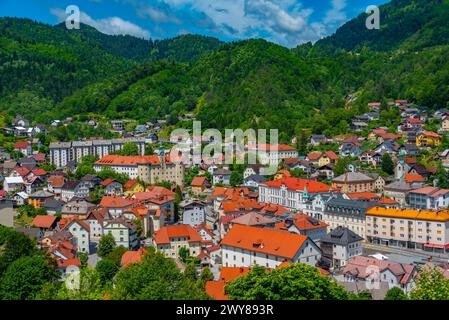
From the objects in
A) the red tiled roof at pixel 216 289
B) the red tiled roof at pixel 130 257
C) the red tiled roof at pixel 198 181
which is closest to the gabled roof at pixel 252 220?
the red tiled roof at pixel 130 257

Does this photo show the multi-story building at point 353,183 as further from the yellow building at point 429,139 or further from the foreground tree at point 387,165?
the yellow building at point 429,139

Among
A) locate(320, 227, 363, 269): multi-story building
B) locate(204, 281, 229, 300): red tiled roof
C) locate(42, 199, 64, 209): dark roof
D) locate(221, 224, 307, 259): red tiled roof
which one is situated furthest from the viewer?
locate(42, 199, 64, 209): dark roof

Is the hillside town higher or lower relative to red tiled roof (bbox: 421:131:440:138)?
lower

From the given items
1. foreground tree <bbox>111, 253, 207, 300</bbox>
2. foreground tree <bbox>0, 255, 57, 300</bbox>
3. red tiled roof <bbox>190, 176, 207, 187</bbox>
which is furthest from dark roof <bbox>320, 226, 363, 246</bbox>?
red tiled roof <bbox>190, 176, 207, 187</bbox>

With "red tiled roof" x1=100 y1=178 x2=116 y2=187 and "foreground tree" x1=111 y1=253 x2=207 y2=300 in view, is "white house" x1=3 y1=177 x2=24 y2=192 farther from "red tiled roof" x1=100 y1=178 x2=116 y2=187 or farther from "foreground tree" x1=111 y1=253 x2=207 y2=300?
"foreground tree" x1=111 y1=253 x2=207 y2=300
